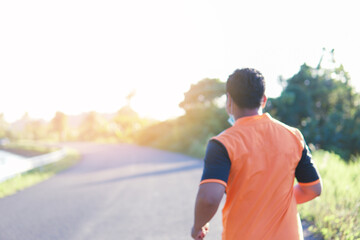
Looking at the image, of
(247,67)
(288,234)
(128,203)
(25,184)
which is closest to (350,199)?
(288,234)

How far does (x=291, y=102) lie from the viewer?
74.7 feet

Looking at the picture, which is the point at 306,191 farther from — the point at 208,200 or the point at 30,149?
the point at 30,149

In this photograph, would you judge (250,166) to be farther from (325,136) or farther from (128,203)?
(325,136)

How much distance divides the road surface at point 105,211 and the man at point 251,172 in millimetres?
3377

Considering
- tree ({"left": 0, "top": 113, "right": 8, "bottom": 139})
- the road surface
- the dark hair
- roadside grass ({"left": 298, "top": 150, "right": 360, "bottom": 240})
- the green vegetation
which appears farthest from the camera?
tree ({"left": 0, "top": 113, "right": 8, "bottom": 139})

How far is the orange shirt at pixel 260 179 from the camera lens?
1675 mm

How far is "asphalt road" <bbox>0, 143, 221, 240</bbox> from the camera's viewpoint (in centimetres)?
547

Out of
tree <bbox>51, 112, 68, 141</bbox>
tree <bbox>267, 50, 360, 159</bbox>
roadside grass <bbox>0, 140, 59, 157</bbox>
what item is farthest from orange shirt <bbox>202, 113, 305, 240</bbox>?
tree <bbox>51, 112, 68, 141</bbox>

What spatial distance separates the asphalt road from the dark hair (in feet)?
11.8

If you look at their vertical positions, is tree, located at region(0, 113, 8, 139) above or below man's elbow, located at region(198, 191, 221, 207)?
below

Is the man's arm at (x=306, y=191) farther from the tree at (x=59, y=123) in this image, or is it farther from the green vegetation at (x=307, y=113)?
the tree at (x=59, y=123)

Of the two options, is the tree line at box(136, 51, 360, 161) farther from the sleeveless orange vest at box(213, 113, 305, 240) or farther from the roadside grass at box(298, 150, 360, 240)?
the sleeveless orange vest at box(213, 113, 305, 240)

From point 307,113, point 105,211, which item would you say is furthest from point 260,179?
point 307,113

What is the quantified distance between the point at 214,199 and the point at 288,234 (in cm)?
48
